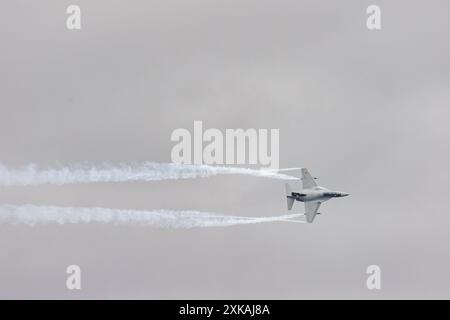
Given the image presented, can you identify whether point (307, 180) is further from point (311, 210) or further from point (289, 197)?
point (289, 197)

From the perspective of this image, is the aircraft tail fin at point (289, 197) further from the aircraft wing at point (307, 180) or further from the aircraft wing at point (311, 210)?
the aircraft wing at point (311, 210)

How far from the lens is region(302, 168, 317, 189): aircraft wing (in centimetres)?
13950

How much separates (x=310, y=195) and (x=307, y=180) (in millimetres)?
4238

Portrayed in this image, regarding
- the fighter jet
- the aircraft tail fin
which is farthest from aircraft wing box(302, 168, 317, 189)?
the aircraft tail fin

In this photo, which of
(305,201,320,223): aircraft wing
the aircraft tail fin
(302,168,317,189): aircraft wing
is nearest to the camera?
the aircraft tail fin

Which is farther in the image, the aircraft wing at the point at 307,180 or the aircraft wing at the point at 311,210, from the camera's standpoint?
the aircraft wing at the point at 311,210

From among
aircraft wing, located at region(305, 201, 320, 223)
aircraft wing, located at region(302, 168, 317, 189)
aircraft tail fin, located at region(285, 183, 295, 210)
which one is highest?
aircraft wing, located at region(302, 168, 317, 189)

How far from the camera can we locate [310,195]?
446 ft

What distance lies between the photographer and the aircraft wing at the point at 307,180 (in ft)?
458

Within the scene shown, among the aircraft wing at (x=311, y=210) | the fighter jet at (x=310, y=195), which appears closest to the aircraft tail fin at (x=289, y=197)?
the fighter jet at (x=310, y=195)

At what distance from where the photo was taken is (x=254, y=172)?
13038 centimetres

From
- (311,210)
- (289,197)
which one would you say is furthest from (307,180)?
(289,197)

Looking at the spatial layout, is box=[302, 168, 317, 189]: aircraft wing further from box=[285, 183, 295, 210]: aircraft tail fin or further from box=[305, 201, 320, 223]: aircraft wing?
box=[285, 183, 295, 210]: aircraft tail fin
